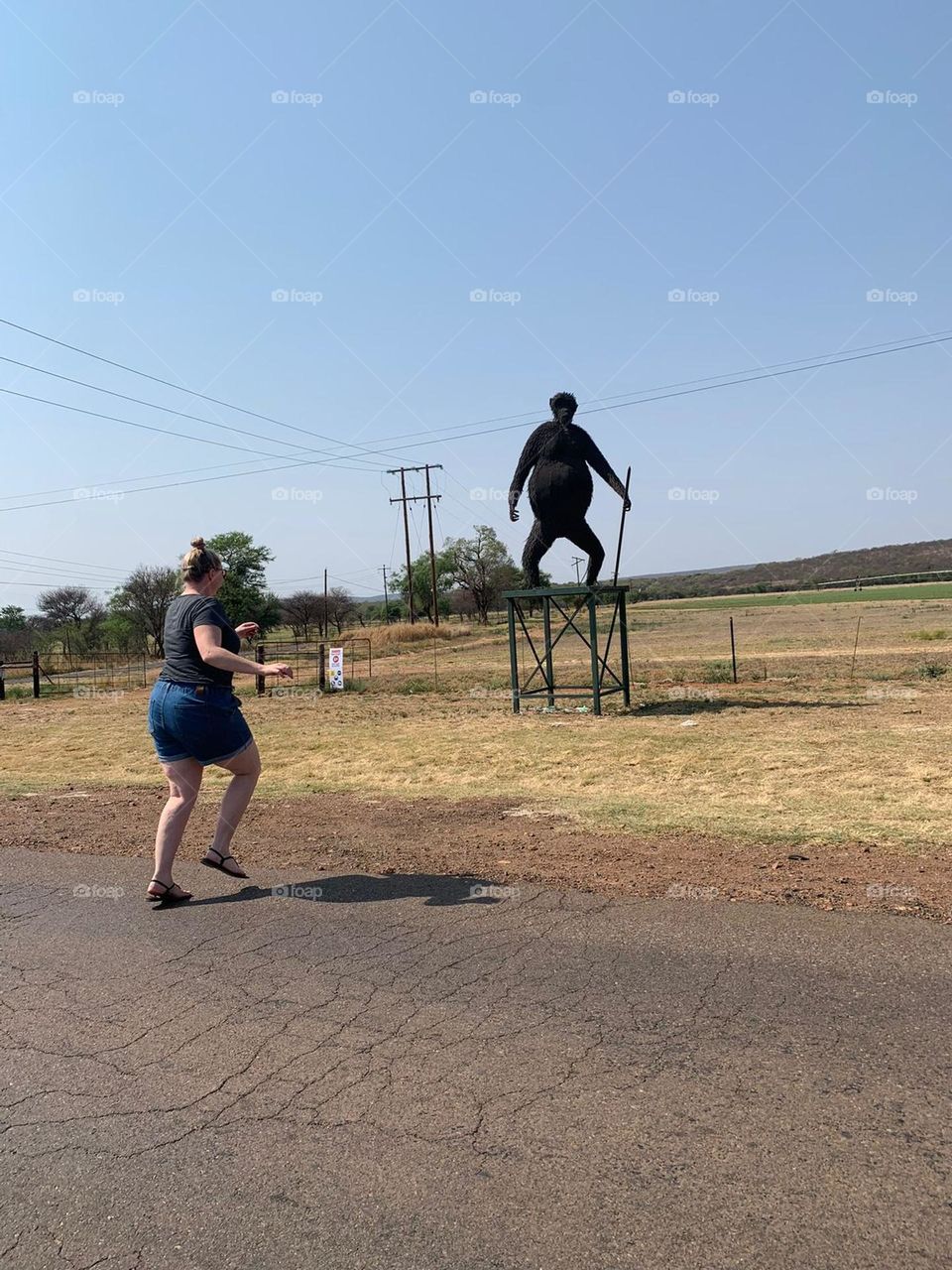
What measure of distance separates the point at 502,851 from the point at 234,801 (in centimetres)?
182

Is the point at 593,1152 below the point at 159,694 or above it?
below

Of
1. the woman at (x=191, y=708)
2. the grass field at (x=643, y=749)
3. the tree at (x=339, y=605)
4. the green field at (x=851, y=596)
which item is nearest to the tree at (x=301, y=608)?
the tree at (x=339, y=605)

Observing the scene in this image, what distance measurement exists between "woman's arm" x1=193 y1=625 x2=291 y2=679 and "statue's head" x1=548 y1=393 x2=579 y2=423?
10993 mm

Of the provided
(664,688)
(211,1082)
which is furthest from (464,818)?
(664,688)

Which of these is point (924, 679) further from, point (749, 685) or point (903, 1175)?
point (903, 1175)

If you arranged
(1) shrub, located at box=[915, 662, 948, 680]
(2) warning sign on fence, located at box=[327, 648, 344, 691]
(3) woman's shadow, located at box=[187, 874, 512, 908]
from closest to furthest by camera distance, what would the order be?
(3) woman's shadow, located at box=[187, 874, 512, 908]
(1) shrub, located at box=[915, 662, 948, 680]
(2) warning sign on fence, located at box=[327, 648, 344, 691]

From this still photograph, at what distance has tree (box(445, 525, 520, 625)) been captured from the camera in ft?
335

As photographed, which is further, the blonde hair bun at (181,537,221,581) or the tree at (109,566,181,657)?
the tree at (109,566,181,657)

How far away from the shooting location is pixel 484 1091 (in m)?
3.06

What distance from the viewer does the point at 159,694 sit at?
17.8ft

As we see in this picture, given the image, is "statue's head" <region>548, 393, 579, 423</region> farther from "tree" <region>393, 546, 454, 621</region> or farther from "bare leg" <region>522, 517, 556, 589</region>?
"tree" <region>393, 546, 454, 621</region>

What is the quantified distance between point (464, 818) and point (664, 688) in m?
13.3

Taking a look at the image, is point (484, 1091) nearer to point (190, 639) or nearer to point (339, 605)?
point (190, 639)

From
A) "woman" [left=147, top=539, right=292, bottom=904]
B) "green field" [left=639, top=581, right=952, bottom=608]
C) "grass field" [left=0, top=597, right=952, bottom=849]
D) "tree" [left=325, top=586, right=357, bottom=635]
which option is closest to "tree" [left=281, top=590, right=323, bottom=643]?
"tree" [left=325, top=586, right=357, bottom=635]
